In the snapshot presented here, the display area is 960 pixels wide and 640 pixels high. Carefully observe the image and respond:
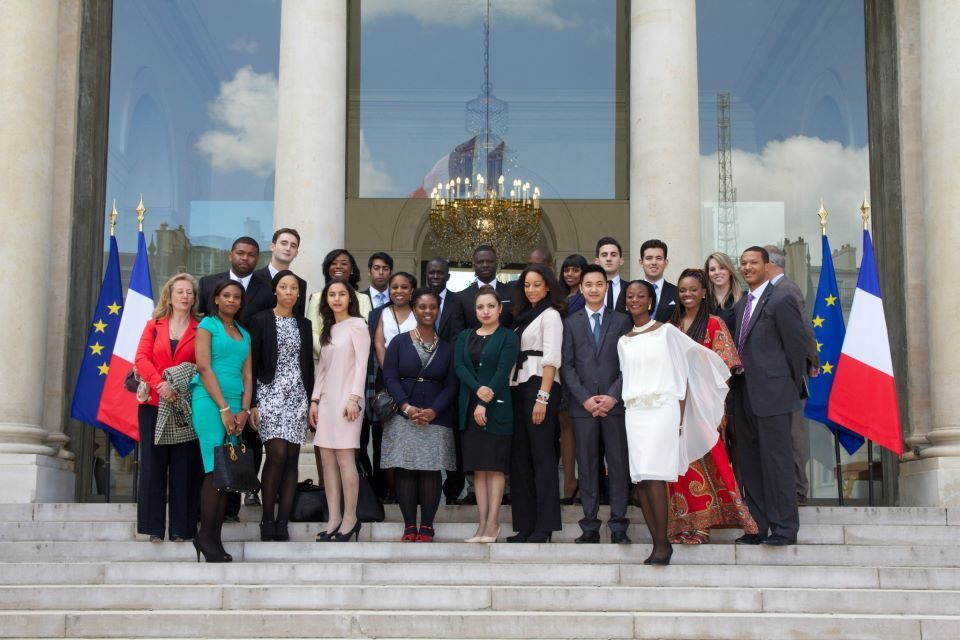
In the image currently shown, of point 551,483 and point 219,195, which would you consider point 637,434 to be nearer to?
point 551,483

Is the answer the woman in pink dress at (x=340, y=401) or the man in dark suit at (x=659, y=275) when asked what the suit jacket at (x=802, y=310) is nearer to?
the man in dark suit at (x=659, y=275)

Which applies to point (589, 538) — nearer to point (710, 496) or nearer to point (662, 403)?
point (710, 496)

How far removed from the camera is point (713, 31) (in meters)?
14.7

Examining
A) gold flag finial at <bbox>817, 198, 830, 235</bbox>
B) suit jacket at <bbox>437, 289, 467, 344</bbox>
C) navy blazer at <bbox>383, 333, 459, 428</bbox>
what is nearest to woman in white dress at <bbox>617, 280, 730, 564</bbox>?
navy blazer at <bbox>383, 333, 459, 428</bbox>

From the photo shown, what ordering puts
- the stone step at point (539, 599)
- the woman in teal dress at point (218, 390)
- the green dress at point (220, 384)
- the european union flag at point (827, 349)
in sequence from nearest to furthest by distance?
the stone step at point (539, 599), the woman in teal dress at point (218, 390), the green dress at point (220, 384), the european union flag at point (827, 349)

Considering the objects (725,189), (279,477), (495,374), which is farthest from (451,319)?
(725,189)

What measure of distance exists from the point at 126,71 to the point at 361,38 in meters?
3.29

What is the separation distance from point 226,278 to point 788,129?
8131 mm

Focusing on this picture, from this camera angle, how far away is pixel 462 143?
52.7ft

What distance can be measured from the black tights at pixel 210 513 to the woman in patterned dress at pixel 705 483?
3011mm

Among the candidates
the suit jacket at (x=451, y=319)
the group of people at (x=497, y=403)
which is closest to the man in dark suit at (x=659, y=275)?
the group of people at (x=497, y=403)

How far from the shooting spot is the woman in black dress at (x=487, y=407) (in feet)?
27.5

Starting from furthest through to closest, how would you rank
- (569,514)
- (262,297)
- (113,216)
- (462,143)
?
(462,143), (113,216), (262,297), (569,514)

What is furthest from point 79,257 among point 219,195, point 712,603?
point 712,603
